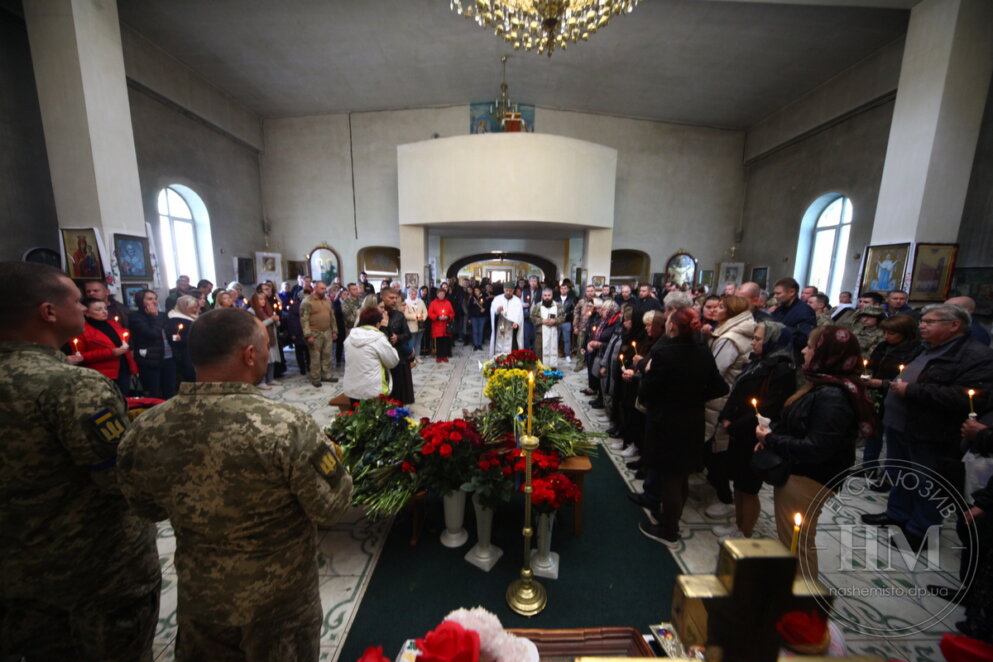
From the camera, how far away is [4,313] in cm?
129

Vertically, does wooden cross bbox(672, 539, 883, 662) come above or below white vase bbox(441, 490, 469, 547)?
above

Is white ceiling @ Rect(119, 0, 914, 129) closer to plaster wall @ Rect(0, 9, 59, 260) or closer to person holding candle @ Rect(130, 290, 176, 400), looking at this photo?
plaster wall @ Rect(0, 9, 59, 260)

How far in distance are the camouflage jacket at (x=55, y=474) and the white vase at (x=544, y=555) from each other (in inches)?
80.8

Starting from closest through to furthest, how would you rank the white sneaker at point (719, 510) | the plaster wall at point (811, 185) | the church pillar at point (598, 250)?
1. the white sneaker at point (719, 510)
2. the plaster wall at point (811, 185)
3. the church pillar at point (598, 250)

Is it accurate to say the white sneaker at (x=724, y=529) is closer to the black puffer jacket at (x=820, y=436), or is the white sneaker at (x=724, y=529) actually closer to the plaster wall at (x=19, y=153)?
the black puffer jacket at (x=820, y=436)

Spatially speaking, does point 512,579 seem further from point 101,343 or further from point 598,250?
point 598,250

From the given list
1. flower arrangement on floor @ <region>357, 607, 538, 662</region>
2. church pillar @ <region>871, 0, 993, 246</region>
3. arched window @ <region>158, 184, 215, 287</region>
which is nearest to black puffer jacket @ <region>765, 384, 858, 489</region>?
flower arrangement on floor @ <region>357, 607, 538, 662</region>

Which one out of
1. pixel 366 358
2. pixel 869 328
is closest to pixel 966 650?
pixel 366 358

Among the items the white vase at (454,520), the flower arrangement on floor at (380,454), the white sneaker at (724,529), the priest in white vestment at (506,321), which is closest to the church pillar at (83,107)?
the flower arrangement on floor at (380,454)

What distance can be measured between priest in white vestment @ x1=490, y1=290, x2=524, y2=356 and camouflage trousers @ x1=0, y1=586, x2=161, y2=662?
254 inches

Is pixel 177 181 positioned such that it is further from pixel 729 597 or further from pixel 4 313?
pixel 729 597

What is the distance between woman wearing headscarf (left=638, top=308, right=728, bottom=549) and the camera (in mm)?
2430

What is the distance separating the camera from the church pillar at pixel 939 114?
18.1 feet

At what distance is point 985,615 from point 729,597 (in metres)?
2.70
